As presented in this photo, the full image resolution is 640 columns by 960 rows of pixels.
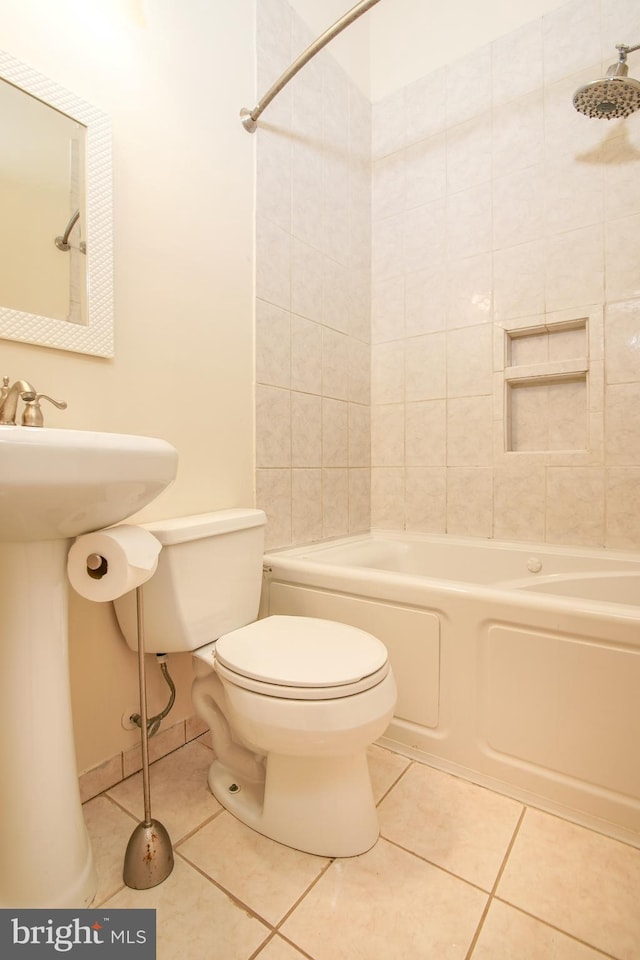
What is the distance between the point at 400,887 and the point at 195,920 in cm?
40

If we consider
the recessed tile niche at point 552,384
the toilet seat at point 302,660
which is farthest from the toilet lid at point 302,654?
the recessed tile niche at point 552,384

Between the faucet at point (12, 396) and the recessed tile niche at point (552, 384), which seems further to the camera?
the recessed tile niche at point (552, 384)

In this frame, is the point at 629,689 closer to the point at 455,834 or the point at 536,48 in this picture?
the point at 455,834

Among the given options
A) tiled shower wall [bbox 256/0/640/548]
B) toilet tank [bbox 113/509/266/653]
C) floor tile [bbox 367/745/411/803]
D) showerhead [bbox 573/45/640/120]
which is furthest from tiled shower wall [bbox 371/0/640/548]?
toilet tank [bbox 113/509/266/653]

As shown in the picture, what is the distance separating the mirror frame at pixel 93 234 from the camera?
109 cm

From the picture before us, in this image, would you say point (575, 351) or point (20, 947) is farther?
point (575, 351)

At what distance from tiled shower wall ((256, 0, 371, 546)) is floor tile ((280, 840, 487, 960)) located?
1.02 meters

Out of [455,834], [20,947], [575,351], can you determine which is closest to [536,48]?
[575,351]

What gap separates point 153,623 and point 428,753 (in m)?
0.86

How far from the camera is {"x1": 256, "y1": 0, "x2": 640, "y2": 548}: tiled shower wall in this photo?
173 centimetres

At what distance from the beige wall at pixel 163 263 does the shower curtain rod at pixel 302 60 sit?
1.5 inches

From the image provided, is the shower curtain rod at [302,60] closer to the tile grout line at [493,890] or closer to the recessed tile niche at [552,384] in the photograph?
the recessed tile niche at [552,384]

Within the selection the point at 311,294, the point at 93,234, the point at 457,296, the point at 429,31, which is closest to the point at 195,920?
the point at 93,234

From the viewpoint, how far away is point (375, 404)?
2285 millimetres
